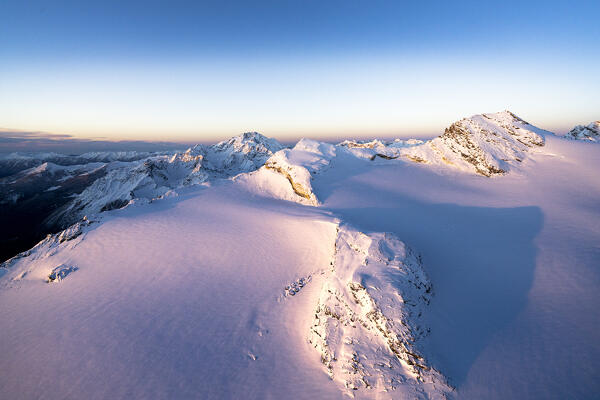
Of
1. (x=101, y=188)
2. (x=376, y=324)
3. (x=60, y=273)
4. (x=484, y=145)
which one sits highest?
(x=484, y=145)

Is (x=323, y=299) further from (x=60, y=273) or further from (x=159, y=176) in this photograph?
(x=159, y=176)

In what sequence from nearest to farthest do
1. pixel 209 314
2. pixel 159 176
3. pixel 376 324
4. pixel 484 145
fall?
pixel 376 324 → pixel 209 314 → pixel 484 145 → pixel 159 176

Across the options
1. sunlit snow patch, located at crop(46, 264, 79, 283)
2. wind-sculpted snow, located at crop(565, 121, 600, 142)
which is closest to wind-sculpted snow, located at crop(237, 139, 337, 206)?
sunlit snow patch, located at crop(46, 264, 79, 283)

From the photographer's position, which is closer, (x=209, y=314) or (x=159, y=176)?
(x=209, y=314)

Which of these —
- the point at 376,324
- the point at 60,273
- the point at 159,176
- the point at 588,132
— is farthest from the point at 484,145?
the point at 159,176

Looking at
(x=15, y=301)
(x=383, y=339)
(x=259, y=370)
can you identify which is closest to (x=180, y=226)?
(x=15, y=301)

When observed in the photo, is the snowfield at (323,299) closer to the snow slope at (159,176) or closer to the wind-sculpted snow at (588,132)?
the wind-sculpted snow at (588,132)

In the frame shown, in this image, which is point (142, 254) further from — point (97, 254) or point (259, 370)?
point (259, 370)
